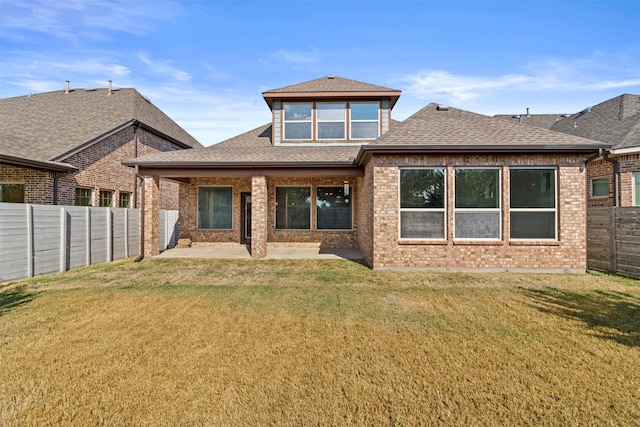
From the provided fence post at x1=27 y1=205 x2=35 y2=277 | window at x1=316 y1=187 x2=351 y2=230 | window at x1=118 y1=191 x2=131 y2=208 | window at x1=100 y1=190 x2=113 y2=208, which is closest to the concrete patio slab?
window at x1=316 y1=187 x2=351 y2=230

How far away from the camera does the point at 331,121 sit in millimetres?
12234

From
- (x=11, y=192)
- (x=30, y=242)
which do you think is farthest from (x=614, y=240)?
(x=11, y=192)

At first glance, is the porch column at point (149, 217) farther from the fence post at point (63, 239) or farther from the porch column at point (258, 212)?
the porch column at point (258, 212)

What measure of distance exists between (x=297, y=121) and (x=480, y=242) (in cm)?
845

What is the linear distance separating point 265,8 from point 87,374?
10.4 meters

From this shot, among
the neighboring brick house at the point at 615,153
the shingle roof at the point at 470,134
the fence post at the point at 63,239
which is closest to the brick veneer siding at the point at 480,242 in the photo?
the shingle roof at the point at 470,134

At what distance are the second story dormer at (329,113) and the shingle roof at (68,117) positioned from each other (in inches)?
303

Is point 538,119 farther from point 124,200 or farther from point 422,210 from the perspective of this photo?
point 124,200

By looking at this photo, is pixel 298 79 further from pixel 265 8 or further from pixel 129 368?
pixel 129 368

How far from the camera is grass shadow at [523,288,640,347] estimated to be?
13.2 ft

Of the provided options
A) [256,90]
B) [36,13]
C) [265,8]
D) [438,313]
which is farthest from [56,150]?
[438,313]

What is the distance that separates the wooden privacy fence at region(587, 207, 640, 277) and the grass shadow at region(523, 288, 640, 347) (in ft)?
8.48

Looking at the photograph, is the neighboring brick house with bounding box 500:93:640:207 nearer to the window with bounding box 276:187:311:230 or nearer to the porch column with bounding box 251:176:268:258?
the window with bounding box 276:187:311:230

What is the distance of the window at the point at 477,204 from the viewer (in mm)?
8039
